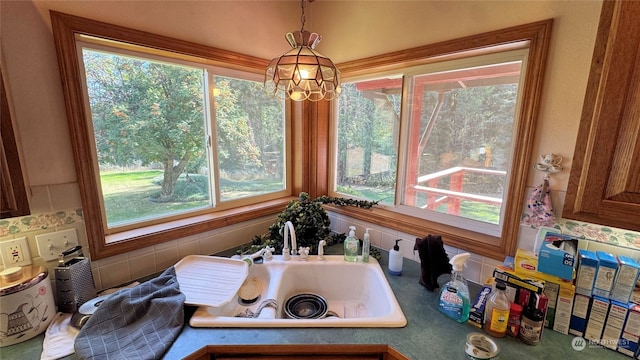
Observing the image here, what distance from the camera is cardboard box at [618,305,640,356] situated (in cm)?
79

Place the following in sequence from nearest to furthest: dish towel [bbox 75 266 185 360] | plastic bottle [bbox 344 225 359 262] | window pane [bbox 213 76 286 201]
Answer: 1. dish towel [bbox 75 266 185 360]
2. plastic bottle [bbox 344 225 359 262]
3. window pane [bbox 213 76 286 201]

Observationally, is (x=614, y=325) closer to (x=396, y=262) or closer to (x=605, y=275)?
(x=605, y=275)

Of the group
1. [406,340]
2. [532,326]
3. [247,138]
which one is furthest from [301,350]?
[247,138]

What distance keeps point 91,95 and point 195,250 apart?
0.86 metres

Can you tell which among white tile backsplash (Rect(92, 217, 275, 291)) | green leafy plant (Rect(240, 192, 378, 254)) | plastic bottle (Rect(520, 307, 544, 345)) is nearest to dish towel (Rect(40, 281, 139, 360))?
white tile backsplash (Rect(92, 217, 275, 291))

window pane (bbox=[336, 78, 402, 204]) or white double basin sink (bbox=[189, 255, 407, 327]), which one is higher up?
window pane (bbox=[336, 78, 402, 204])

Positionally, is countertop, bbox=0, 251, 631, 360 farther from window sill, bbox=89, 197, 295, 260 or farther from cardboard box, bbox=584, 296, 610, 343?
window sill, bbox=89, 197, 295, 260

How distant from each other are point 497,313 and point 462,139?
31.2 inches

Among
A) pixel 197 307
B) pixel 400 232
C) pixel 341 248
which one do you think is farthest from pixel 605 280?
pixel 197 307

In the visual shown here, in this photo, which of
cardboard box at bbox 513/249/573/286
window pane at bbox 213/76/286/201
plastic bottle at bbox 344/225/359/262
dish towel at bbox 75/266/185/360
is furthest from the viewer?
A: window pane at bbox 213/76/286/201

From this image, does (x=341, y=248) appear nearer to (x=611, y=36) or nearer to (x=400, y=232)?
(x=400, y=232)

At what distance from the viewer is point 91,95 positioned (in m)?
1.10

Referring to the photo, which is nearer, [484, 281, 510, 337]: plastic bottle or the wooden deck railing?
[484, 281, 510, 337]: plastic bottle

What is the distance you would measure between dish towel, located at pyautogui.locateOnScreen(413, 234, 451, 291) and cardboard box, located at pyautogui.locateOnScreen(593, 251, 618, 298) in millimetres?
463
